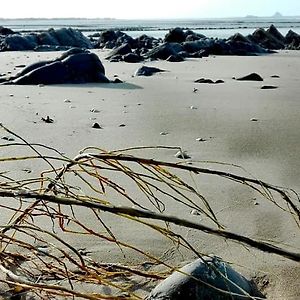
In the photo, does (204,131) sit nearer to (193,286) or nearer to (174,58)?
(193,286)

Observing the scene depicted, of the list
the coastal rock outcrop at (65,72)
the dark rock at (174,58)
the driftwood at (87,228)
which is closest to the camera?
the driftwood at (87,228)

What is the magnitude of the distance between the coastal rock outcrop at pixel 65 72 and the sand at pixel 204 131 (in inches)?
Result: 16.7

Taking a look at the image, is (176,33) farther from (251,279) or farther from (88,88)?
(251,279)

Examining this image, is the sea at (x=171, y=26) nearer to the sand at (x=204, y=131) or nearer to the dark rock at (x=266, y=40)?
the dark rock at (x=266, y=40)

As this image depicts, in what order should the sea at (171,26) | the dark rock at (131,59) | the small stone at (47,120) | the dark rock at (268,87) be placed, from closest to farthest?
1. the small stone at (47,120)
2. the dark rock at (268,87)
3. the dark rock at (131,59)
4. the sea at (171,26)

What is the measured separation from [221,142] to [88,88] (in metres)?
3.98

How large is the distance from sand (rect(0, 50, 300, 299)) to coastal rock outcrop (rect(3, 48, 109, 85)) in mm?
424

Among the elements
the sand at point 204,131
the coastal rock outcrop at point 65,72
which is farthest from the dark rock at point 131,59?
the coastal rock outcrop at point 65,72

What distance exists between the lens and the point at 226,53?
17594 millimetres

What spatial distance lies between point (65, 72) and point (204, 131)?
4.38m

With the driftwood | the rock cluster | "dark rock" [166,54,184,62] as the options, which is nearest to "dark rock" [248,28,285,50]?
the rock cluster

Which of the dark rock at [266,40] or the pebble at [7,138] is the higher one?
the pebble at [7,138]

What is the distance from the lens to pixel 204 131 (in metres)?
4.86

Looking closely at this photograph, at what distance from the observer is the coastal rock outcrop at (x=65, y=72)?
8531 millimetres
